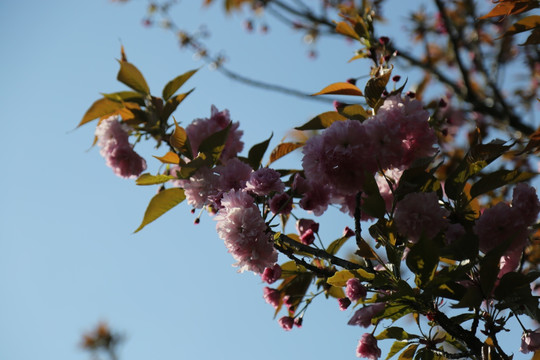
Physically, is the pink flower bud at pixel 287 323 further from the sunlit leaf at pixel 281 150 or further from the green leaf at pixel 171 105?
the green leaf at pixel 171 105

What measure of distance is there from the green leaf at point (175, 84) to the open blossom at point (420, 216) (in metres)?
0.86

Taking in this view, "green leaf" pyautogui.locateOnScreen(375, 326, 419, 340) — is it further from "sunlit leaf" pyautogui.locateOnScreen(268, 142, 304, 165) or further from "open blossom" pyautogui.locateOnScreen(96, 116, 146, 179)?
"open blossom" pyautogui.locateOnScreen(96, 116, 146, 179)

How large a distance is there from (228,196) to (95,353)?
11333 mm

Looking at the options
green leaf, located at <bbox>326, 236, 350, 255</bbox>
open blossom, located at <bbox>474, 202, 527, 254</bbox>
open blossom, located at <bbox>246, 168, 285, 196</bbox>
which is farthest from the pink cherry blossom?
open blossom, located at <bbox>474, 202, 527, 254</bbox>

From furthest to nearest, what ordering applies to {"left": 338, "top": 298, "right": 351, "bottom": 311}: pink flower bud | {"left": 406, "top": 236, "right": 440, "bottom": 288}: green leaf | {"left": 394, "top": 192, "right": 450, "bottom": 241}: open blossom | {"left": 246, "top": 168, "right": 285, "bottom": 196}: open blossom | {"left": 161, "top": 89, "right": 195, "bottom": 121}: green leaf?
{"left": 161, "top": 89, "right": 195, "bottom": 121}: green leaf < {"left": 338, "top": 298, "right": 351, "bottom": 311}: pink flower bud < {"left": 246, "top": 168, "right": 285, "bottom": 196}: open blossom < {"left": 394, "top": 192, "right": 450, "bottom": 241}: open blossom < {"left": 406, "top": 236, "right": 440, "bottom": 288}: green leaf

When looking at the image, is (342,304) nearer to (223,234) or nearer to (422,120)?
(223,234)

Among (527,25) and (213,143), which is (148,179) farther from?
(527,25)

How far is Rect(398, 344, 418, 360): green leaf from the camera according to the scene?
110cm

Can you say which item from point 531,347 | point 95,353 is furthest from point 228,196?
point 95,353

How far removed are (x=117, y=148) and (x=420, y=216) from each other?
3.39 feet

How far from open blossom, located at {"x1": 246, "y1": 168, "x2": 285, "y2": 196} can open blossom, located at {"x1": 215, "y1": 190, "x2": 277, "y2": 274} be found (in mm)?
26

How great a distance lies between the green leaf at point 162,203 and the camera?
1310 millimetres

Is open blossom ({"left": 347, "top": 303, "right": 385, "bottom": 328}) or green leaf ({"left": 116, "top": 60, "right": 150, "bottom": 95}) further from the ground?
green leaf ({"left": 116, "top": 60, "right": 150, "bottom": 95})

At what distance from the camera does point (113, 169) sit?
1.62 m
